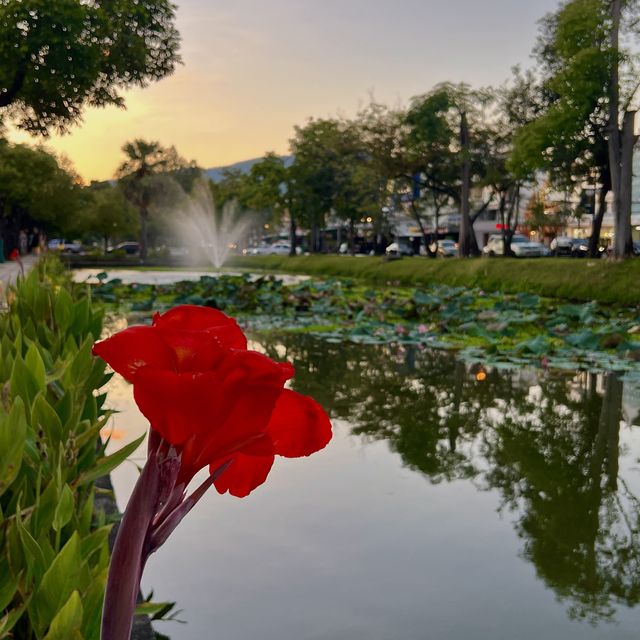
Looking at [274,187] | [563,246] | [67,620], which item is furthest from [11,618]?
[274,187]

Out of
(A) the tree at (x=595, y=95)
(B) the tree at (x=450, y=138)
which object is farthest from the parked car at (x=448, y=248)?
(A) the tree at (x=595, y=95)

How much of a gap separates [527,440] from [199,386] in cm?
570

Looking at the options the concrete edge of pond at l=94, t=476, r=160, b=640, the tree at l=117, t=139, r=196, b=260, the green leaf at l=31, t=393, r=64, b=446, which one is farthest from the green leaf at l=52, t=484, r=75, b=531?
the tree at l=117, t=139, r=196, b=260

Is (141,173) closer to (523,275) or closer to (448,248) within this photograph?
(448,248)

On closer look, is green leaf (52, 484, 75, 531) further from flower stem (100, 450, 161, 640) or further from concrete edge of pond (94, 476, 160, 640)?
concrete edge of pond (94, 476, 160, 640)

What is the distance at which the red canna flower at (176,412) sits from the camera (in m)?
0.75

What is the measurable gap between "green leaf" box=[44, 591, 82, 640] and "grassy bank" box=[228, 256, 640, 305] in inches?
752

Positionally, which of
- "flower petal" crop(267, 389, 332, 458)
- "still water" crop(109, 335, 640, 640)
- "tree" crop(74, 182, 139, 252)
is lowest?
"still water" crop(109, 335, 640, 640)

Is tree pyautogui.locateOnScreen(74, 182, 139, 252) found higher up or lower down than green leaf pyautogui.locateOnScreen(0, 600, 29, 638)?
higher up

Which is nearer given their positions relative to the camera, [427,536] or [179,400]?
[179,400]

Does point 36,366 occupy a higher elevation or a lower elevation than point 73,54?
lower

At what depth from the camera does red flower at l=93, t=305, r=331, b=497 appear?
74cm

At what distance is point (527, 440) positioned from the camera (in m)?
6.18

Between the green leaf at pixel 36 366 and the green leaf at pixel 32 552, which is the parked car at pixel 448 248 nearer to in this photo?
the green leaf at pixel 36 366
